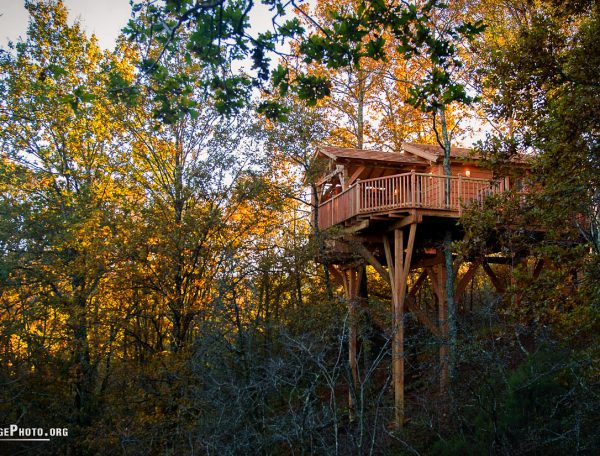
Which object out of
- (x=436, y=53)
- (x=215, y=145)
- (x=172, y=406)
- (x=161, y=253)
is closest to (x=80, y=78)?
(x=215, y=145)

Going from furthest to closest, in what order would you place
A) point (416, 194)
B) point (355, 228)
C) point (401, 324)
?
point (355, 228) → point (416, 194) → point (401, 324)

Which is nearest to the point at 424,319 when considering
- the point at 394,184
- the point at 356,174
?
the point at 394,184

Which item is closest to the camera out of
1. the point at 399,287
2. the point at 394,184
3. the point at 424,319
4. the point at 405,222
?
the point at 405,222

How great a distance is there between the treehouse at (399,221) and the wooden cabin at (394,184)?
→ 0.03m

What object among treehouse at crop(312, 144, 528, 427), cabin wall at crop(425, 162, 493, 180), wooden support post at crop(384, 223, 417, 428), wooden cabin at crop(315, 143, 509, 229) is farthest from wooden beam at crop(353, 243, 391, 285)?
cabin wall at crop(425, 162, 493, 180)

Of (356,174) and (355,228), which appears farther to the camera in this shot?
(356,174)

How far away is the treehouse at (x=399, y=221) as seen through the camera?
13297 mm

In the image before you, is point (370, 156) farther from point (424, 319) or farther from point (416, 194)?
point (424, 319)

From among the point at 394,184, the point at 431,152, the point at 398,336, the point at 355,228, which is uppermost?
the point at 431,152

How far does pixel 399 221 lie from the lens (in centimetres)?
1402

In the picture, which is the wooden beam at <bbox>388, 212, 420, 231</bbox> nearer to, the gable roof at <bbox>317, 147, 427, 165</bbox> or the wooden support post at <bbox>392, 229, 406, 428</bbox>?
the wooden support post at <bbox>392, 229, 406, 428</bbox>

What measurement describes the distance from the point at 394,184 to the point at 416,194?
2143 mm

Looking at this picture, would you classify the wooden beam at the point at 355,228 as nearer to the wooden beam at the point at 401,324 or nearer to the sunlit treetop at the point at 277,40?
the wooden beam at the point at 401,324

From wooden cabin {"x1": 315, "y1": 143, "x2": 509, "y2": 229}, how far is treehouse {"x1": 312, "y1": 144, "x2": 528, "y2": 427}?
26mm
